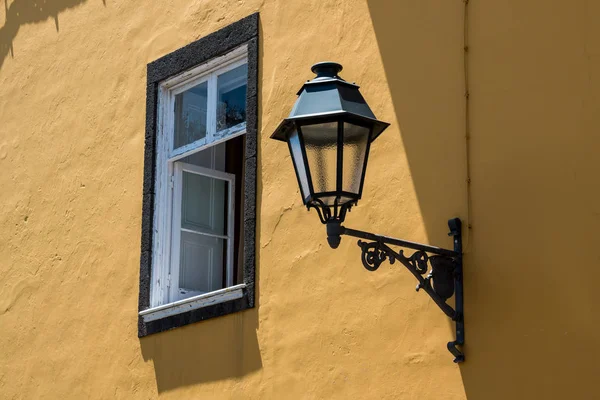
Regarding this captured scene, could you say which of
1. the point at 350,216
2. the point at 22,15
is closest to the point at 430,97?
the point at 350,216

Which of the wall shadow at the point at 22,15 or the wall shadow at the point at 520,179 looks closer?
the wall shadow at the point at 520,179

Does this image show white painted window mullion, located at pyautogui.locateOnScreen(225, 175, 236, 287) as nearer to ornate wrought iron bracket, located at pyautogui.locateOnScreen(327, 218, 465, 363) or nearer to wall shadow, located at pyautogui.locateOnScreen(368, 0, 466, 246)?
wall shadow, located at pyautogui.locateOnScreen(368, 0, 466, 246)

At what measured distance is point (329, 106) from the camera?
482 centimetres

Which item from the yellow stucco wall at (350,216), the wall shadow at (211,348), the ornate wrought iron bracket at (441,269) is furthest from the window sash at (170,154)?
the ornate wrought iron bracket at (441,269)

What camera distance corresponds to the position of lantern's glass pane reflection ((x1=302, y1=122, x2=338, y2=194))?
15.7 ft

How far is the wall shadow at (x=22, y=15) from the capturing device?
8.55 meters

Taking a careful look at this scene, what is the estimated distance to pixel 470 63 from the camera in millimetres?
5523

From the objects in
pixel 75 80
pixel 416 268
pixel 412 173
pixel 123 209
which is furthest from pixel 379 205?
pixel 75 80

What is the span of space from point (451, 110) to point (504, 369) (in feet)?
4.06

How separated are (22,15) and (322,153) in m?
4.76

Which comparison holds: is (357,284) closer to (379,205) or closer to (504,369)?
(379,205)

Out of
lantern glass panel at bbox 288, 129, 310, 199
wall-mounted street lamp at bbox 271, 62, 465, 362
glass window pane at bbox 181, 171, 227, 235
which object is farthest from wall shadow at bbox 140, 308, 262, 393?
lantern glass panel at bbox 288, 129, 310, 199

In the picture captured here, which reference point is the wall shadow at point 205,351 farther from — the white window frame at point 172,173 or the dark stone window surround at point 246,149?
the white window frame at point 172,173

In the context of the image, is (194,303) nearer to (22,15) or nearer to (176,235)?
(176,235)
